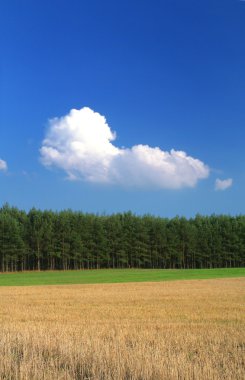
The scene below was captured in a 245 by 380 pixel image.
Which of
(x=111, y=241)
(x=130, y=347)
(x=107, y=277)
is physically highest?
(x=111, y=241)

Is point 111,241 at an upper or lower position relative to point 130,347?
upper

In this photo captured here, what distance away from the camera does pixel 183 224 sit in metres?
107

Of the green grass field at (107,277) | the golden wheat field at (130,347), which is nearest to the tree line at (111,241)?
the green grass field at (107,277)

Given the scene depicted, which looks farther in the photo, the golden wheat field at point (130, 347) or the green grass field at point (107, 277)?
the green grass field at point (107, 277)

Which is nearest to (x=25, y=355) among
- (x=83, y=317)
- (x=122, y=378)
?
(x=122, y=378)

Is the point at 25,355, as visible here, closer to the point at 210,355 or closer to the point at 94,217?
the point at 210,355

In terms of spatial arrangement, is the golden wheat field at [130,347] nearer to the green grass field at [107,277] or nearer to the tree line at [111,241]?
the green grass field at [107,277]

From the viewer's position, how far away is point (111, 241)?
98438 mm

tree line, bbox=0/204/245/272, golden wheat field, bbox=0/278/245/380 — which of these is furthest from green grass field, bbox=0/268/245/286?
golden wheat field, bbox=0/278/245/380

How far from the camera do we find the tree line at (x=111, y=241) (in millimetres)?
91188

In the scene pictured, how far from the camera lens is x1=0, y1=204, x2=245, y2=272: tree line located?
299 ft

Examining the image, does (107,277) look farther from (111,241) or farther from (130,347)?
(130,347)

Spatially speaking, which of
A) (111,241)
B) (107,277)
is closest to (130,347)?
(107,277)

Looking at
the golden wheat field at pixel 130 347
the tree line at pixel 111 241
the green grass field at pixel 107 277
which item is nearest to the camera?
the golden wheat field at pixel 130 347
